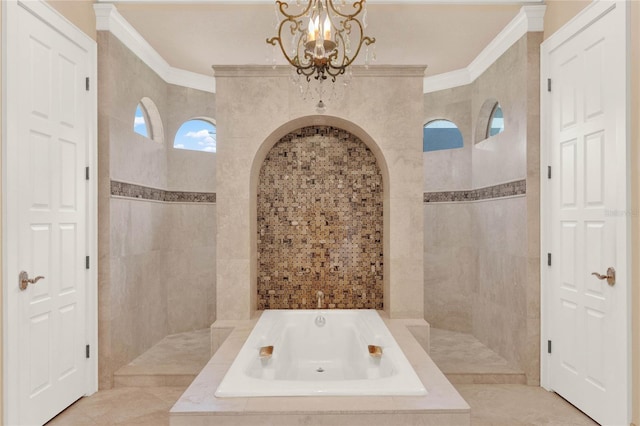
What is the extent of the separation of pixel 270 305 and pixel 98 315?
1335 millimetres

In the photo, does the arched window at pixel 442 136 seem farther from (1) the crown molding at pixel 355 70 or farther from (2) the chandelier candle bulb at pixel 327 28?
(2) the chandelier candle bulb at pixel 327 28

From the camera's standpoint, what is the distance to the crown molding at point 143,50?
3281mm

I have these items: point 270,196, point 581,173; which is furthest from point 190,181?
point 581,173

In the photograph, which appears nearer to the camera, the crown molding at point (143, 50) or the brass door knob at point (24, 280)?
the brass door knob at point (24, 280)

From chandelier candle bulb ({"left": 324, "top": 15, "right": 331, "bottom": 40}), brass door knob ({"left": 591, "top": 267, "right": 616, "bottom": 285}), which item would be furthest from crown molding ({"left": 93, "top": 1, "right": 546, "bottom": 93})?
brass door knob ({"left": 591, "top": 267, "right": 616, "bottom": 285})

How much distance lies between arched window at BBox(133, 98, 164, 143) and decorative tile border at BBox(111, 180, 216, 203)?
0.54m

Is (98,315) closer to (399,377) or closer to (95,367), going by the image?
(95,367)

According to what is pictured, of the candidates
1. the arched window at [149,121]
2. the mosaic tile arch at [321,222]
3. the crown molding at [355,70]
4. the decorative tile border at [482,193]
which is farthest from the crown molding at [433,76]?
the decorative tile border at [482,193]

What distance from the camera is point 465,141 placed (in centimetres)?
470

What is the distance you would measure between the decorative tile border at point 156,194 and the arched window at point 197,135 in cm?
52

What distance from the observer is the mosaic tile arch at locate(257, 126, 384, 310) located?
3.86 meters

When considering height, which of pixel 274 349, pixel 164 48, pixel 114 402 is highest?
pixel 164 48

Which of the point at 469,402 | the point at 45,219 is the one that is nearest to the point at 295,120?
the point at 45,219

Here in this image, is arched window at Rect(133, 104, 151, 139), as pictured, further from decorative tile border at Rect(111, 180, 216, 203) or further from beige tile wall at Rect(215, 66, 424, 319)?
beige tile wall at Rect(215, 66, 424, 319)
